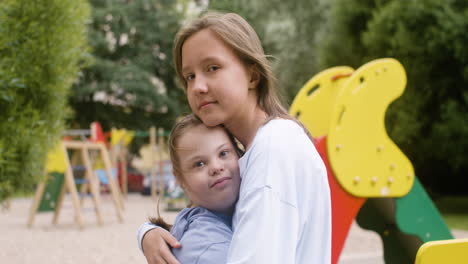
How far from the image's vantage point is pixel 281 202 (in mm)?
1243

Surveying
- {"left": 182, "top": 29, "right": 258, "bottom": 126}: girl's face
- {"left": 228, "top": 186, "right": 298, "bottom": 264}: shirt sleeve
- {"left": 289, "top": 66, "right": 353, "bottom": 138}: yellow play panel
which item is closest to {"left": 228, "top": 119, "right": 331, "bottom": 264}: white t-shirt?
{"left": 228, "top": 186, "right": 298, "bottom": 264}: shirt sleeve

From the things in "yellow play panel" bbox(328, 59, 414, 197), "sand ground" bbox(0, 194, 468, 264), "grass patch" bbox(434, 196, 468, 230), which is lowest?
"grass patch" bbox(434, 196, 468, 230)

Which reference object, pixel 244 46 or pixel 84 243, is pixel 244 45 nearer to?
pixel 244 46

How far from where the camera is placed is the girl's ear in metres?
1.55

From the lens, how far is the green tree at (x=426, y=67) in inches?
398

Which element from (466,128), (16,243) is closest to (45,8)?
(16,243)

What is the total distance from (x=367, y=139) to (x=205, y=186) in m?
2.18

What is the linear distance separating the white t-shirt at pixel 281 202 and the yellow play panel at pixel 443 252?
1.04 feet

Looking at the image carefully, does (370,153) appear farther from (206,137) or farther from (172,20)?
(172,20)

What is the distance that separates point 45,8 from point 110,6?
19964 mm

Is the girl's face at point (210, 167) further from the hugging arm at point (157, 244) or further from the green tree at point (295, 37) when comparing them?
the green tree at point (295, 37)

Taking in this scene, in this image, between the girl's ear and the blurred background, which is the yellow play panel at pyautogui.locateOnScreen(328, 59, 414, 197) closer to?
the blurred background

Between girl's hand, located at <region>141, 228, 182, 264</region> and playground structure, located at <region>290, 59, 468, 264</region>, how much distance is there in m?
1.77

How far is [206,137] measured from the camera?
1575mm
